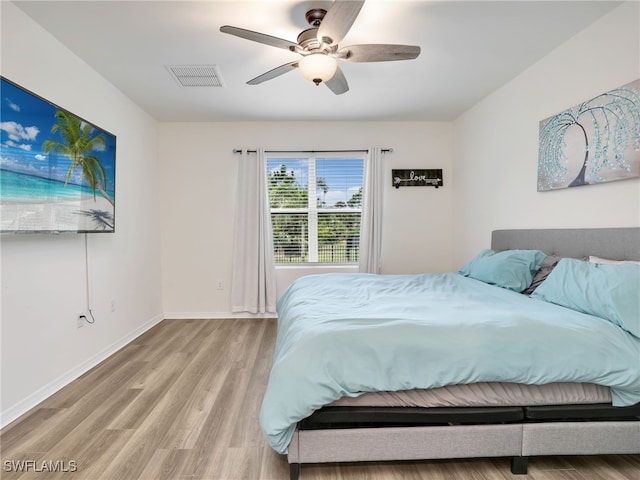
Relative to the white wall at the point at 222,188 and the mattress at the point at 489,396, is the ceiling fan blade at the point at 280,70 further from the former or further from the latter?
the mattress at the point at 489,396

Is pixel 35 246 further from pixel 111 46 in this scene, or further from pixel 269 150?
pixel 269 150

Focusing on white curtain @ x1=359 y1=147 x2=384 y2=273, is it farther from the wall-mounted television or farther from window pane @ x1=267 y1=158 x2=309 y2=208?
the wall-mounted television

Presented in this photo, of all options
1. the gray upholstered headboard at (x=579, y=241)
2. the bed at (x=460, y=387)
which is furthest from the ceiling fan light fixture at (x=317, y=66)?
the gray upholstered headboard at (x=579, y=241)

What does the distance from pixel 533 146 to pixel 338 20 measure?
2074 mm

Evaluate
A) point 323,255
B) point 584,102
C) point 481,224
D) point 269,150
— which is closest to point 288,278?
point 323,255

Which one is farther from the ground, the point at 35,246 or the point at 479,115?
the point at 479,115

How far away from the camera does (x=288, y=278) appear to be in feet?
13.9

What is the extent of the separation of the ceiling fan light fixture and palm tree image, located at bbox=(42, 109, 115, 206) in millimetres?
1646

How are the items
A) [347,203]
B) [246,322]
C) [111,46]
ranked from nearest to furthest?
[111,46], [246,322], [347,203]

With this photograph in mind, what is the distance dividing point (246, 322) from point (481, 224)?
9.78ft

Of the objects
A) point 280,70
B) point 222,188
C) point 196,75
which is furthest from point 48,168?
point 222,188

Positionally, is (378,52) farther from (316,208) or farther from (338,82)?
(316,208)

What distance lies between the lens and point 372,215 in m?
4.09

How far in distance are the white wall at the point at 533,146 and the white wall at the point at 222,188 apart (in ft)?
1.49
